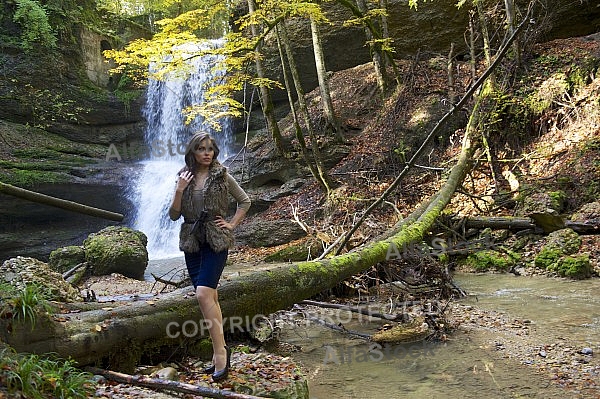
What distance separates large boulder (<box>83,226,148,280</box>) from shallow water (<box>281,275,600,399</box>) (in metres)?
6.42

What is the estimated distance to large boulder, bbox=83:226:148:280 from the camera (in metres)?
11.1

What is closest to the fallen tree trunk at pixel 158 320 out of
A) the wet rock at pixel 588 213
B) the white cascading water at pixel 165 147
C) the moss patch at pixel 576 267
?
the moss patch at pixel 576 267

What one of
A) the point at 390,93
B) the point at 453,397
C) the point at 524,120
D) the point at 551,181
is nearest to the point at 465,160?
the point at 551,181

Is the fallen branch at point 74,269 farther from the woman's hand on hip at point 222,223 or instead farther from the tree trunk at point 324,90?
the tree trunk at point 324,90

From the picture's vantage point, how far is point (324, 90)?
49.4ft

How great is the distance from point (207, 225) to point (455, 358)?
301 cm

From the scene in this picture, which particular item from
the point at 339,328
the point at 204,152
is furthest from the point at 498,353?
the point at 204,152

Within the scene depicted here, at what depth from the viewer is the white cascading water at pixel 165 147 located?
54.4 ft

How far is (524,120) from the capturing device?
40.4ft

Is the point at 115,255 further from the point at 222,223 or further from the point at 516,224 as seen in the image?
the point at 516,224

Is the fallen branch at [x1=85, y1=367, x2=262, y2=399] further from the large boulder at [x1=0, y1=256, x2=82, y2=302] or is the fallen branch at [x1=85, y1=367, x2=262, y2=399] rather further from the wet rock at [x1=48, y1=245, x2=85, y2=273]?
the wet rock at [x1=48, y1=245, x2=85, y2=273]

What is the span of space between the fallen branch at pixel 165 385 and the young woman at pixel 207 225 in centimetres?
47

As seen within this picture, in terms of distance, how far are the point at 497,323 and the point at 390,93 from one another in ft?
39.0

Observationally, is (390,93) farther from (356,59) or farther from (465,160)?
(465,160)
